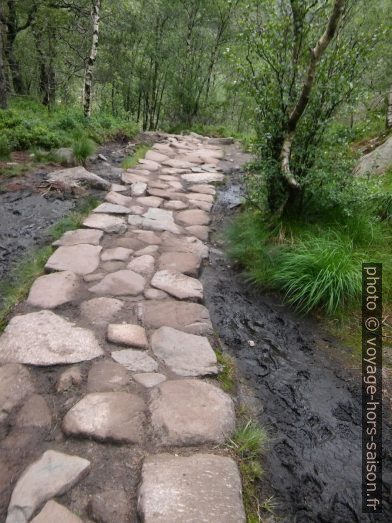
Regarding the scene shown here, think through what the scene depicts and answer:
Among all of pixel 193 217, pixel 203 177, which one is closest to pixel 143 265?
pixel 193 217

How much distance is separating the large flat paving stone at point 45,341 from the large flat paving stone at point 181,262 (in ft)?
3.31

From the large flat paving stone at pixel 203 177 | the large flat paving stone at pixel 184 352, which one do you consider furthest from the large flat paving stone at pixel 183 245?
the large flat paving stone at pixel 203 177

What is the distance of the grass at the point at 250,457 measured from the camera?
138 cm

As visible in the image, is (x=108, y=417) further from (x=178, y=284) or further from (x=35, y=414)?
(x=178, y=284)

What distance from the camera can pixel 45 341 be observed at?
6.52ft

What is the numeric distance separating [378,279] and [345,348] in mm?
716

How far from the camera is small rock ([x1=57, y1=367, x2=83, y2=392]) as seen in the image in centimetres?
173

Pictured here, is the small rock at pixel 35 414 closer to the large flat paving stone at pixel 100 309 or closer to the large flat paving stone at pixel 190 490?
the large flat paving stone at pixel 190 490

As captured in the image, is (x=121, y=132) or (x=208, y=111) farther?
(x=208, y=111)

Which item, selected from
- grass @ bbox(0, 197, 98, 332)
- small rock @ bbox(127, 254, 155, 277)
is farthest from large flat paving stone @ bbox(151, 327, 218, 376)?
grass @ bbox(0, 197, 98, 332)

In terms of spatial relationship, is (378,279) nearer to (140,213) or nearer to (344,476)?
(344,476)

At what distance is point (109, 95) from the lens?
46.4 feet

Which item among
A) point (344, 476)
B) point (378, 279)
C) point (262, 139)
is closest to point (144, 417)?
point (344, 476)

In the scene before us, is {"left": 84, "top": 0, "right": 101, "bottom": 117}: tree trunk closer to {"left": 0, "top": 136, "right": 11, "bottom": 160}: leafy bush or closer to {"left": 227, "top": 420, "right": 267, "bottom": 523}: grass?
{"left": 0, "top": 136, "right": 11, "bottom": 160}: leafy bush
